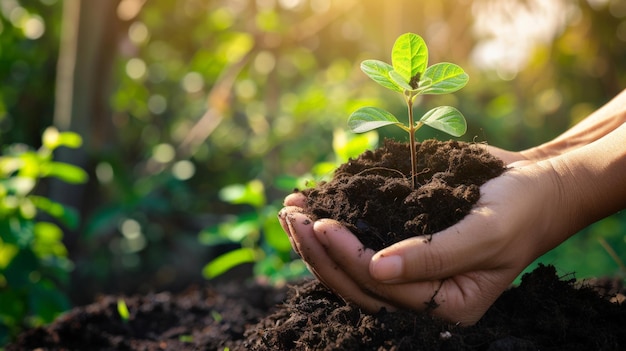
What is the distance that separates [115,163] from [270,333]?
2.85m

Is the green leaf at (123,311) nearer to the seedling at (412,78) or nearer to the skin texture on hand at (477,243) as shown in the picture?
the skin texture on hand at (477,243)

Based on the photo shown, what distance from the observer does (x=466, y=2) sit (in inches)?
296

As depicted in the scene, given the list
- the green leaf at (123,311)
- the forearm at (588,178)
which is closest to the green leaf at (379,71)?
the forearm at (588,178)

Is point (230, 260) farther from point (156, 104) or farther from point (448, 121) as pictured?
point (156, 104)

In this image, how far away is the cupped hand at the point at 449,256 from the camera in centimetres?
109

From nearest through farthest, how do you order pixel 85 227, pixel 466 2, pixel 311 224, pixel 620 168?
pixel 311 224
pixel 620 168
pixel 85 227
pixel 466 2

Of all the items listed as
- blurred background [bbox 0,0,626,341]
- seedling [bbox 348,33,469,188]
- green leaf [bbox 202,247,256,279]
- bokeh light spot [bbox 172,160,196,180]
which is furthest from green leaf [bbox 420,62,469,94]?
bokeh light spot [bbox 172,160,196,180]

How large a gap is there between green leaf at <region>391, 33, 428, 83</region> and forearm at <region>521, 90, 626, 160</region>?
55 centimetres

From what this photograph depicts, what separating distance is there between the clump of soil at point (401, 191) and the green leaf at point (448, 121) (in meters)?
0.12

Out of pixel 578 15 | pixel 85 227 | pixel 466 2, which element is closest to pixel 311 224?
pixel 85 227

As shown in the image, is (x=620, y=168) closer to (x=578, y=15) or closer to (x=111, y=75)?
(x=111, y=75)

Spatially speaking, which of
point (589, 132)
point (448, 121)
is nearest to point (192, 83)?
point (589, 132)

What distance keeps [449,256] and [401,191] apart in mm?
224

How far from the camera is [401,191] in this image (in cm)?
128
